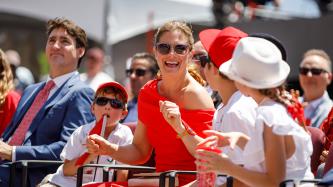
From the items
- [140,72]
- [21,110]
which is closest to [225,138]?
[21,110]

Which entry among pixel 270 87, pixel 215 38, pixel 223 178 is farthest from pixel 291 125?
pixel 215 38

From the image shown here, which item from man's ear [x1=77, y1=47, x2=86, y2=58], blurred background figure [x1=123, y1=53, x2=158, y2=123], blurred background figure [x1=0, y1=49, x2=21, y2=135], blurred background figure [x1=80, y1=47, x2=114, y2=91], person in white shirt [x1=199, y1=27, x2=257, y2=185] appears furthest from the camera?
blurred background figure [x1=80, y1=47, x2=114, y2=91]

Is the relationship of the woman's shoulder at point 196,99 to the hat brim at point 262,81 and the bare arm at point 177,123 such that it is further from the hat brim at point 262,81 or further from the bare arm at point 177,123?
the hat brim at point 262,81

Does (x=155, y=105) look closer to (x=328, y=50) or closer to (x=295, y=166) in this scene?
(x=295, y=166)

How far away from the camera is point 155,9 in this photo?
49.8 feet

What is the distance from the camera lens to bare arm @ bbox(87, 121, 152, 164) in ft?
17.3

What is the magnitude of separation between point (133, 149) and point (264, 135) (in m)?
1.66

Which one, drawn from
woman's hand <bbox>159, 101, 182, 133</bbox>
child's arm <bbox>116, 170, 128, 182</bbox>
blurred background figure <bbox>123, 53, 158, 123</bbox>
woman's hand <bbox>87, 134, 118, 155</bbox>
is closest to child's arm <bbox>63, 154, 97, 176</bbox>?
child's arm <bbox>116, 170, 128, 182</bbox>

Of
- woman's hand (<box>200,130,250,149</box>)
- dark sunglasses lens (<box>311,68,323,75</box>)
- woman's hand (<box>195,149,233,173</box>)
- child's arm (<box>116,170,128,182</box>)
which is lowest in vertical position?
child's arm (<box>116,170,128,182</box>)

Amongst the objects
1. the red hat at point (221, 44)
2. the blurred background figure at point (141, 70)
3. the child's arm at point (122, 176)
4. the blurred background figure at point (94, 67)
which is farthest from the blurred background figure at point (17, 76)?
the red hat at point (221, 44)

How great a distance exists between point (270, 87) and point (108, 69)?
9.64 metres

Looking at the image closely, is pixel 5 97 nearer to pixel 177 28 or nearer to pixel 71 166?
pixel 71 166

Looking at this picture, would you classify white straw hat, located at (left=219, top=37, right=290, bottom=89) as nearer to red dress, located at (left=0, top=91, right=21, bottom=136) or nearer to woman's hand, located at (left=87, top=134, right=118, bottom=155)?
woman's hand, located at (left=87, top=134, right=118, bottom=155)

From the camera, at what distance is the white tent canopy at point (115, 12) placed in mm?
14727
